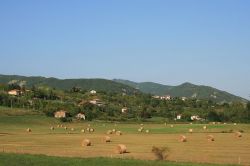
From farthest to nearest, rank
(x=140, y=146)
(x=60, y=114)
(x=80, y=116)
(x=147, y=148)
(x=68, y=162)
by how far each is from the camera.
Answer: (x=80, y=116) < (x=60, y=114) < (x=140, y=146) < (x=147, y=148) < (x=68, y=162)

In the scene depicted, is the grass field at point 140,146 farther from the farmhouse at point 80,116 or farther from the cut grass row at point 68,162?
the farmhouse at point 80,116

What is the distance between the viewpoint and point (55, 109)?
168 meters

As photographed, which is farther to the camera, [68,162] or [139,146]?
[139,146]

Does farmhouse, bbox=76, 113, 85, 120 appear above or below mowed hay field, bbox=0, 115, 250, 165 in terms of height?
above

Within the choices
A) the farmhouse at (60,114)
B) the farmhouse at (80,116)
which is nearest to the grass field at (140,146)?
the farmhouse at (60,114)

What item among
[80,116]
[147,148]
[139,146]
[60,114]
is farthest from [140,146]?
[80,116]

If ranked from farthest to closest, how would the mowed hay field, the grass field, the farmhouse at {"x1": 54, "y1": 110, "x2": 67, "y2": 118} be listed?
1. the farmhouse at {"x1": 54, "y1": 110, "x2": 67, "y2": 118}
2. the mowed hay field
3. the grass field

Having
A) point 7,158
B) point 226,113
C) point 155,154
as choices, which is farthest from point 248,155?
point 226,113

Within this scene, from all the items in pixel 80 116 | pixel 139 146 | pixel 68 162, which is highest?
pixel 80 116

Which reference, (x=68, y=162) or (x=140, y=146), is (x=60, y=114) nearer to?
(x=140, y=146)

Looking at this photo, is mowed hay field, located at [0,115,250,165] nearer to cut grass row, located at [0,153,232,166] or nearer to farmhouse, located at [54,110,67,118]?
cut grass row, located at [0,153,232,166]

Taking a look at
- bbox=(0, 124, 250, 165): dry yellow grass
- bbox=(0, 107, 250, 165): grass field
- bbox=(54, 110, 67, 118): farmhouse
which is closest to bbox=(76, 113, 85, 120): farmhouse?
bbox=(54, 110, 67, 118): farmhouse

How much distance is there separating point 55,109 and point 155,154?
12914cm

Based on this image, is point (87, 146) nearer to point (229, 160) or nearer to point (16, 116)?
point (229, 160)
